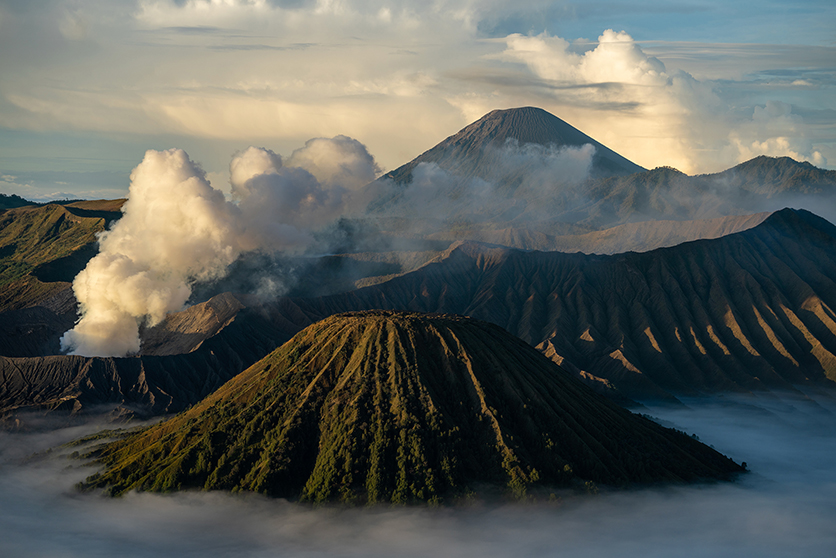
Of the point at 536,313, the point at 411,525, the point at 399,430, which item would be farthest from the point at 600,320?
the point at 411,525

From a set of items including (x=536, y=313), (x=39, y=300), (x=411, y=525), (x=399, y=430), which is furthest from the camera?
(x=536, y=313)

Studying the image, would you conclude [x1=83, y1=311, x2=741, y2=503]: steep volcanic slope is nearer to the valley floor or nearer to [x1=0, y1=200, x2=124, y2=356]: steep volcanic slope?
the valley floor

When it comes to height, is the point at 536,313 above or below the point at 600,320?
above

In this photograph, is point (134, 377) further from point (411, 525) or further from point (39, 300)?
point (411, 525)

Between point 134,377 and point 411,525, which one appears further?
point 134,377

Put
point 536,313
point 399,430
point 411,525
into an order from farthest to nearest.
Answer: point 536,313, point 399,430, point 411,525

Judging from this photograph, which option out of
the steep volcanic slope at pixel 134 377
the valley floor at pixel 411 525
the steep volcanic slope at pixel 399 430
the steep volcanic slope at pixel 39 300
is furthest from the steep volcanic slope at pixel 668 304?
the valley floor at pixel 411 525

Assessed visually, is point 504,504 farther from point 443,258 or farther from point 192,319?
point 443,258
